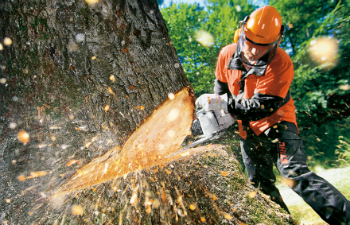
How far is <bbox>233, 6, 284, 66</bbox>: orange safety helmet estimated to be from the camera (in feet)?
5.57

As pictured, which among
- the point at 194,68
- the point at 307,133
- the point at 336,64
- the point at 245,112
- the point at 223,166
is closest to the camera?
the point at 223,166

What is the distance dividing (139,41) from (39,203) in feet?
4.34

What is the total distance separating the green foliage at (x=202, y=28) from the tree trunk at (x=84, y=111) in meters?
5.89

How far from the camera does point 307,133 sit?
5.33 metres

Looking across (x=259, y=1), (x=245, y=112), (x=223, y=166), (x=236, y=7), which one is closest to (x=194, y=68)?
(x=236, y=7)

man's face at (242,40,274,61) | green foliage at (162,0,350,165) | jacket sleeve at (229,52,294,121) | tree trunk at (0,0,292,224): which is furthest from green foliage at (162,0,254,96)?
tree trunk at (0,0,292,224)

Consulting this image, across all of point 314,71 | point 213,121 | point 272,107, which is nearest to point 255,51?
point 272,107

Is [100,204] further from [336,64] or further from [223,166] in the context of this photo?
[336,64]

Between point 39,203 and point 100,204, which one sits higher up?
point 39,203

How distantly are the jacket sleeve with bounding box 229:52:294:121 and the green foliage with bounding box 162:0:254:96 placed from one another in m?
5.11

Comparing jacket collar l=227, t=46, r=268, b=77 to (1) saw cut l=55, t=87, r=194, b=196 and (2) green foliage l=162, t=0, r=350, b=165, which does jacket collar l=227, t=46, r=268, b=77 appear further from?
(2) green foliage l=162, t=0, r=350, b=165

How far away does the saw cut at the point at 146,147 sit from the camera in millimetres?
1220

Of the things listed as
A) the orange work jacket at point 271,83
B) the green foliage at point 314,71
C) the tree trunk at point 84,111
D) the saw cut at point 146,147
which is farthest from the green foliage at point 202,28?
the tree trunk at point 84,111

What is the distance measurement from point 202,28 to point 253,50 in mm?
6158
